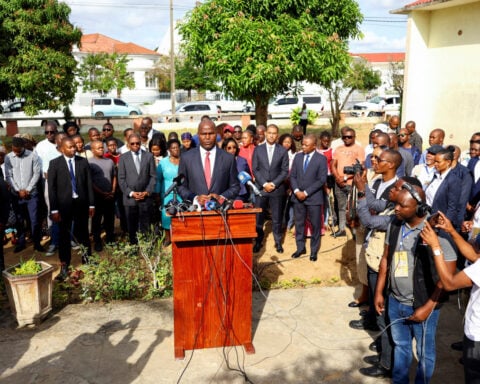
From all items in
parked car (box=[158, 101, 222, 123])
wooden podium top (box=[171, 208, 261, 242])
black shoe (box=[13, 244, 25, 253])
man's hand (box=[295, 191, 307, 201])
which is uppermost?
→ parked car (box=[158, 101, 222, 123])

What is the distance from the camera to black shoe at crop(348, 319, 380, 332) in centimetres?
493

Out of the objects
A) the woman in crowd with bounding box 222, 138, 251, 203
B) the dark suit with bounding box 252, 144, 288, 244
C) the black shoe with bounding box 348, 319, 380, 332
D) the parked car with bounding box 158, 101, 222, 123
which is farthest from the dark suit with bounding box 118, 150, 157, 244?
the parked car with bounding box 158, 101, 222, 123

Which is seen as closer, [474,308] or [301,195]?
[474,308]

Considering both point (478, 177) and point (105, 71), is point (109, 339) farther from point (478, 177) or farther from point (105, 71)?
point (105, 71)

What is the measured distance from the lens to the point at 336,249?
7645 mm

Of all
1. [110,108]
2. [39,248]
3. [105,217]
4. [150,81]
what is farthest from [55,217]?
[150,81]

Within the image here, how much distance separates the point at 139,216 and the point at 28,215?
80.1 inches

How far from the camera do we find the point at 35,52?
14281 millimetres

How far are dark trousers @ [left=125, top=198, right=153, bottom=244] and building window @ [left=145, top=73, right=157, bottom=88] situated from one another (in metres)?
44.3

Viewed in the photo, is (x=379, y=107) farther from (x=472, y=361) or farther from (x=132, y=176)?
(x=472, y=361)

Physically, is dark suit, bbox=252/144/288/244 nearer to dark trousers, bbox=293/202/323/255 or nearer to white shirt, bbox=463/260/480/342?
dark trousers, bbox=293/202/323/255

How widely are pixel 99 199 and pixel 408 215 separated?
5302 mm

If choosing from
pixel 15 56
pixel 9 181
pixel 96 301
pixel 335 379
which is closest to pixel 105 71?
pixel 15 56

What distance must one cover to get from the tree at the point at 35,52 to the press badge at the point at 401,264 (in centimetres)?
1345
